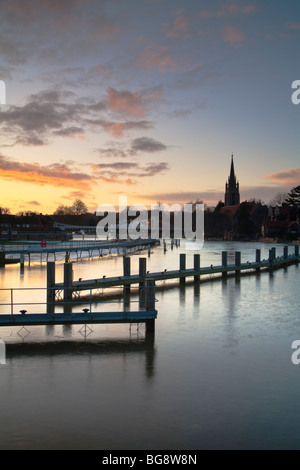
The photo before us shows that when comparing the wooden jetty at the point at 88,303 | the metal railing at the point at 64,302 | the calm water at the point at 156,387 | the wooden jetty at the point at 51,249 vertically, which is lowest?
the calm water at the point at 156,387

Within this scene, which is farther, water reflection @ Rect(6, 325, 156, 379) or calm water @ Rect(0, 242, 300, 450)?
water reflection @ Rect(6, 325, 156, 379)

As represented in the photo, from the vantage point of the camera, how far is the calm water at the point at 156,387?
977cm

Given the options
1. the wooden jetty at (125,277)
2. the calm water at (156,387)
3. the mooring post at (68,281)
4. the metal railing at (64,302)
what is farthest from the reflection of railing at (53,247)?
the calm water at (156,387)

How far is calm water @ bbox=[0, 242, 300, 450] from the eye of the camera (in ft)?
32.1

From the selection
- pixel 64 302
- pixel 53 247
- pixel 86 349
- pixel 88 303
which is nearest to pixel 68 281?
pixel 88 303

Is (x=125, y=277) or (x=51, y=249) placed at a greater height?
(x=51, y=249)

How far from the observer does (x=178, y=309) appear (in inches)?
984

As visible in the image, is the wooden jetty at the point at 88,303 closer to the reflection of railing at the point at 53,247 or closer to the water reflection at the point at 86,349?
the water reflection at the point at 86,349

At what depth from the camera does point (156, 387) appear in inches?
500

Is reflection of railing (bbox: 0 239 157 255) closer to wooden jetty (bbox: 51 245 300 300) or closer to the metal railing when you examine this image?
the metal railing

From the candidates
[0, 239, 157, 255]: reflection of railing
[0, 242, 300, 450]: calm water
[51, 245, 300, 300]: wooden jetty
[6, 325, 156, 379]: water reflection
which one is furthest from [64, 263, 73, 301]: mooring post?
[0, 239, 157, 255]: reflection of railing

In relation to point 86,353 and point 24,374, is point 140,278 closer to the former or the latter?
point 86,353

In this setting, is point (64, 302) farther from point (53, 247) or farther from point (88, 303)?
point (53, 247)

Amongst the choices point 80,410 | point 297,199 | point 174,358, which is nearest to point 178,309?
point 174,358
